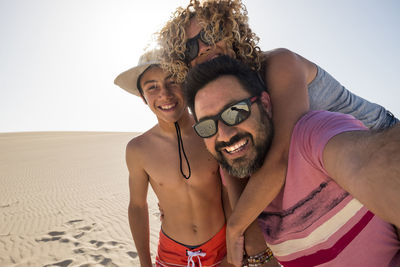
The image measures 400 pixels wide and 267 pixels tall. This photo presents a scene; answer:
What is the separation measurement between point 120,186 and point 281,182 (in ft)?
43.2

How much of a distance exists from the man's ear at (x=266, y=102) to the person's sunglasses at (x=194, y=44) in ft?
2.01

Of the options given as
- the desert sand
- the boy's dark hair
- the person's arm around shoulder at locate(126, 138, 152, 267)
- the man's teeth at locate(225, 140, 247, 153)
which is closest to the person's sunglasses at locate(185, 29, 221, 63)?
the boy's dark hair

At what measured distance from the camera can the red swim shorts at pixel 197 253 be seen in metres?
2.59

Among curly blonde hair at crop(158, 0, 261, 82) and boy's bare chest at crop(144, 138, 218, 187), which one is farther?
boy's bare chest at crop(144, 138, 218, 187)

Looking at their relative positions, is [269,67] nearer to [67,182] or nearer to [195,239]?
[195,239]

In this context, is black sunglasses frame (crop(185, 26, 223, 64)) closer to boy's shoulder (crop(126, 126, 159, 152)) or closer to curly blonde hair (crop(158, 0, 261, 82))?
curly blonde hair (crop(158, 0, 261, 82))

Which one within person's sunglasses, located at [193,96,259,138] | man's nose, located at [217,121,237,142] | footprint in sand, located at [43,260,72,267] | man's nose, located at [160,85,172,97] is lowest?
footprint in sand, located at [43,260,72,267]

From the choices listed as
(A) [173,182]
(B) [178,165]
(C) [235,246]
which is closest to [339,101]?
(C) [235,246]

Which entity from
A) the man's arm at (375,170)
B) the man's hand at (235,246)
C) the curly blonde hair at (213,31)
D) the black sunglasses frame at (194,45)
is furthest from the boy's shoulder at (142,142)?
the man's arm at (375,170)

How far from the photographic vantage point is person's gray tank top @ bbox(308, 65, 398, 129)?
178 centimetres

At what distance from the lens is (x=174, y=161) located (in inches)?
107

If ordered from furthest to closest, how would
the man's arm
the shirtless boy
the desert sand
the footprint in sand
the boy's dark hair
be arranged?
the desert sand < the footprint in sand < the shirtless boy < the boy's dark hair < the man's arm

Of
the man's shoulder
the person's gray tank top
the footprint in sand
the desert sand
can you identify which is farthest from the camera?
the desert sand

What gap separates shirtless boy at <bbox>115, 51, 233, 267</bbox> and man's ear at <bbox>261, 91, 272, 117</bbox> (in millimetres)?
1029
